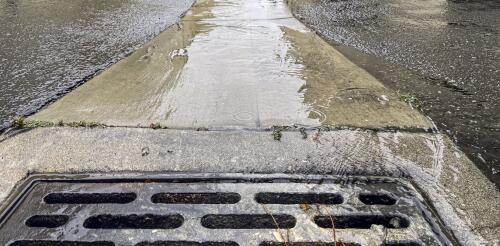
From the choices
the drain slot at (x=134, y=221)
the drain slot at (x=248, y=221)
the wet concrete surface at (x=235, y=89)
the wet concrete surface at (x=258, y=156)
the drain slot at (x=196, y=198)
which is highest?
the wet concrete surface at (x=235, y=89)

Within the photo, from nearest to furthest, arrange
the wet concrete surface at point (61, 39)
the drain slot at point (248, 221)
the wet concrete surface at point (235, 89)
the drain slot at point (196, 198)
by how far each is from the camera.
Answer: the drain slot at point (248, 221) → the drain slot at point (196, 198) → the wet concrete surface at point (235, 89) → the wet concrete surface at point (61, 39)

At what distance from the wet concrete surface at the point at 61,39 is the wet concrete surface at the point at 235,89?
0.69 ft

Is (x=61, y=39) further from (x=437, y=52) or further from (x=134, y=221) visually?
(x=437, y=52)

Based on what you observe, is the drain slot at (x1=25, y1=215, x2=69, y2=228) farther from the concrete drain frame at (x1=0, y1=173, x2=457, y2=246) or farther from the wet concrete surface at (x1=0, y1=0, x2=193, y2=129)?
the wet concrete surface at (x1=0, y1=0, x2=193, y2=129)

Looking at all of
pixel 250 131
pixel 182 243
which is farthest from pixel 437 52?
pixel 182 243

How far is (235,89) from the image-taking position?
2.93 meters

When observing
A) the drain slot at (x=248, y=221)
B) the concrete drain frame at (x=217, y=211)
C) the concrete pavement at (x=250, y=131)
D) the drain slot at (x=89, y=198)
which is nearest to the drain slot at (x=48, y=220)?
the concrete drain frame at (x=217, y=211)

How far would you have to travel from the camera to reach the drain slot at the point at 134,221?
1.73 metres

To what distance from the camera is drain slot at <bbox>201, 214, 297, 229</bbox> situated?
172cm

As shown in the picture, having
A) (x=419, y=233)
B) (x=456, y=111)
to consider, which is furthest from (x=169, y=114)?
(x=456, y=111)

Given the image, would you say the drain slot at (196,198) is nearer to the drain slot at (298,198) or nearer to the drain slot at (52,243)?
the drain slot at (298,198)

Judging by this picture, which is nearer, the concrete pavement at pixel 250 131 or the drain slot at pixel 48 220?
the drain slot at pixel 48 220

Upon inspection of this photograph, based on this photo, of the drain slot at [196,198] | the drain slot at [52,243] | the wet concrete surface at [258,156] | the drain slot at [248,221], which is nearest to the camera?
the drain slot at [52,243]

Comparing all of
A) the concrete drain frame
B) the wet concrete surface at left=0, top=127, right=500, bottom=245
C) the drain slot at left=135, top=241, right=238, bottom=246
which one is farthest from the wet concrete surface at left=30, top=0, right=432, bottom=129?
the drain slot at left=135, top=241, right=238, bottom=246
